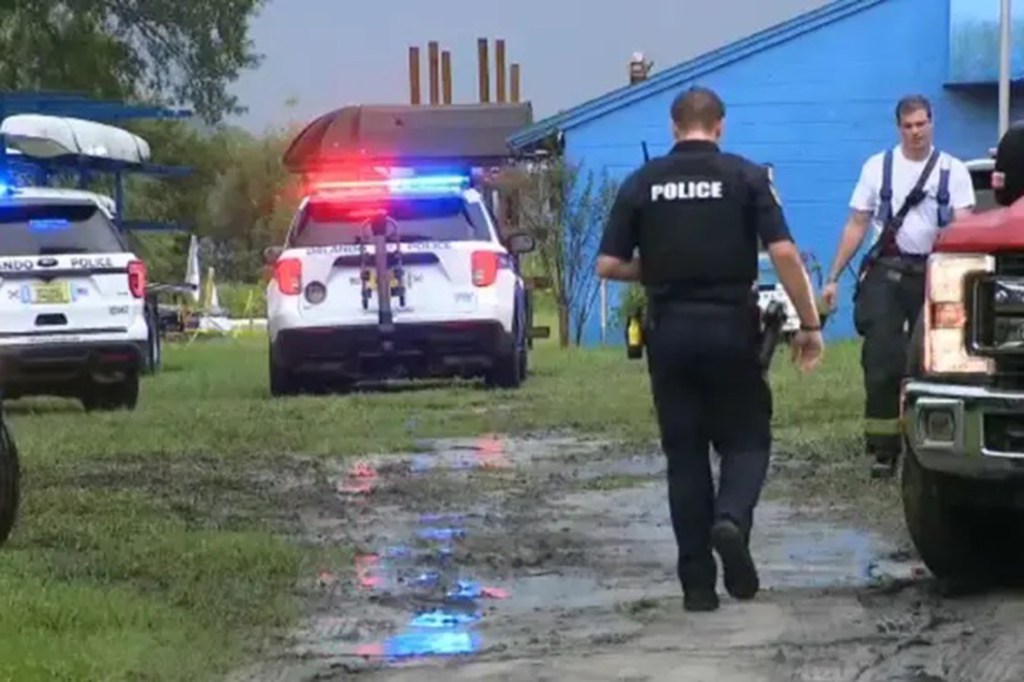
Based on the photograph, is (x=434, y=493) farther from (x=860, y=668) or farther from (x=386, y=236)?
(x=386, y=236)

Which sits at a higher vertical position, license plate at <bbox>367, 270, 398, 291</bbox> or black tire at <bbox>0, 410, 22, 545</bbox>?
license plate at <bbox>367, 270, 398, 291</bbox>

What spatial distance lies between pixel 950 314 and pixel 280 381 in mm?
10628

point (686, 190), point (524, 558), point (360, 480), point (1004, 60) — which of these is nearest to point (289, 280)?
point (360, 480)

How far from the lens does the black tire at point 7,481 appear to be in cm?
792

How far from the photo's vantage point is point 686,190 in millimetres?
7082

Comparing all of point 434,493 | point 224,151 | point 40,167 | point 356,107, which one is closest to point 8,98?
point 40,167

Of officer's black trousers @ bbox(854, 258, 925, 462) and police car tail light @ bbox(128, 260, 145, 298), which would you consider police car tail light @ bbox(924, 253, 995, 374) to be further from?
police car tail light @ bbox(128, 260, 145, 298)

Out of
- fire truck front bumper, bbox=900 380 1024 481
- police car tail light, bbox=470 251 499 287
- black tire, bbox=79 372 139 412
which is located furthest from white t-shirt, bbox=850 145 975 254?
black tire, bbox=79 372 139 412

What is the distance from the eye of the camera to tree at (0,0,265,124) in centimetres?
3447

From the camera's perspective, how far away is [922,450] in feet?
22.3

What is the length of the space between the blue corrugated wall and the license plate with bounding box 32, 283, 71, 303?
16980 millimetres

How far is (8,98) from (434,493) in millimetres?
19286

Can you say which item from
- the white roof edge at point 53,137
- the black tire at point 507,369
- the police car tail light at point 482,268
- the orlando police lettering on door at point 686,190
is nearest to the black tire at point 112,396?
the police car tail light at point 482,268

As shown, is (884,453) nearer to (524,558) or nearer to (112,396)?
(524,558)
